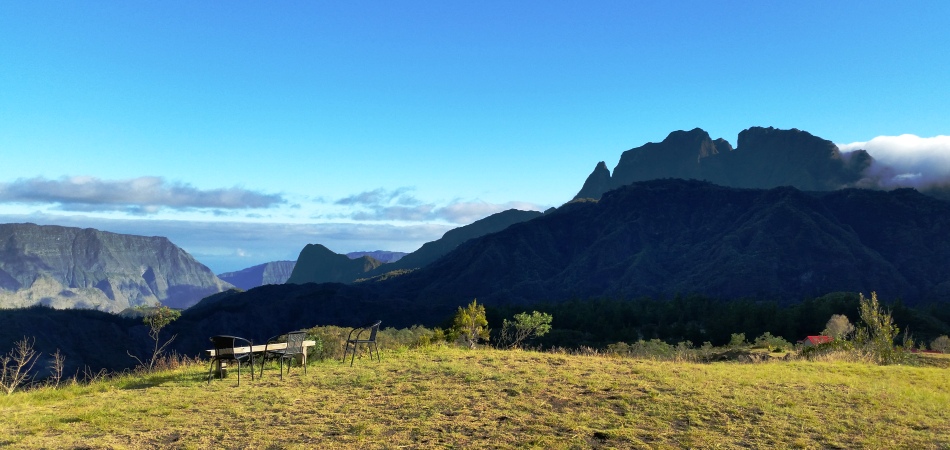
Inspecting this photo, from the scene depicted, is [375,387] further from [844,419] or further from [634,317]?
[634,317]

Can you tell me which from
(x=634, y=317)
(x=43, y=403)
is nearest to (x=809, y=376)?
(x=43, y=403)

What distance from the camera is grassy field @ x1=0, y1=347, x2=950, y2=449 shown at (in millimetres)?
7699

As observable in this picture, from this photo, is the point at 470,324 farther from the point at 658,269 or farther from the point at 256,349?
the point at 658,269

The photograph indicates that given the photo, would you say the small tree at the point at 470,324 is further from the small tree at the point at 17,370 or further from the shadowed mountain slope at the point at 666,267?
the shadowed mountain slope at the point at 666,267

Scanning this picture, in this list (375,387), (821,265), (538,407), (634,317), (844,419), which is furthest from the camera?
(821,265)

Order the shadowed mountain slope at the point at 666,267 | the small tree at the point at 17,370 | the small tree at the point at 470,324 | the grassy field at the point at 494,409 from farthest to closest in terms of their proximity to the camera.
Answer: the shadowed mountain slope at the point at 666,267, the small tree at the point at 470,324, the small tree at the point at 17,370, the grassy field at the point at 494,409

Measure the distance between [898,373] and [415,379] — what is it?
36.8 ft

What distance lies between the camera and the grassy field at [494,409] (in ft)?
25.3

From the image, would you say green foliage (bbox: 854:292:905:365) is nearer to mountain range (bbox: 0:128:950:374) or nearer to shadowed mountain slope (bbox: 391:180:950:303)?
mountain range (bbox: 0:128:950:374)

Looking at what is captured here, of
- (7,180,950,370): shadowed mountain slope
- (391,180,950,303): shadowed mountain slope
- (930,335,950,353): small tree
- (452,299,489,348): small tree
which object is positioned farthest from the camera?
(391,180,950,303): shadowed mountain slope

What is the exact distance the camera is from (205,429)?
8258 millimetres

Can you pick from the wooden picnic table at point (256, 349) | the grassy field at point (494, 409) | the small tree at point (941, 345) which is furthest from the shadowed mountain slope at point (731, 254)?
the grassy field at point (494, 409)

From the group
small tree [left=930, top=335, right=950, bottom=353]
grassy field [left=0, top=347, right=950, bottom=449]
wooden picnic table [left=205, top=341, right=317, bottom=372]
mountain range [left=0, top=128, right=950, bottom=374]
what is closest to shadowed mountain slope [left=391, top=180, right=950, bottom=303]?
mountain range [left=0, top=128, right=950, bottom=374]

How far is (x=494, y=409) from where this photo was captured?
361 inches
